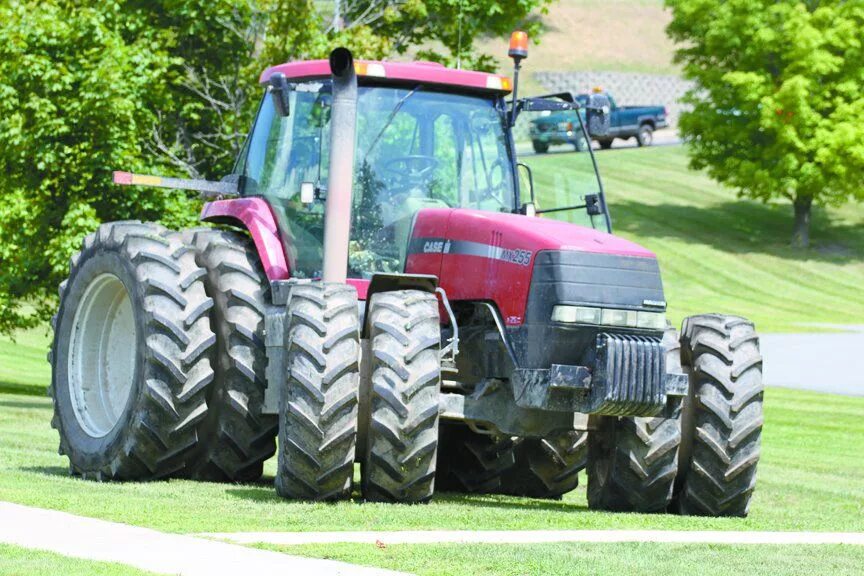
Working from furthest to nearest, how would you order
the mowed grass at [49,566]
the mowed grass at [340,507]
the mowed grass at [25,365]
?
the mowed grass at [25,365] → the mowed grass at [340,507] → the mowed grass at [49,566]

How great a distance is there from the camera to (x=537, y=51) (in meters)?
88.7

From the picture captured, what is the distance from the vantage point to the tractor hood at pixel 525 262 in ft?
30.5

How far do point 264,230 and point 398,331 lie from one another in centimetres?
201

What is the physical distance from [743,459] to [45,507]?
409 cm

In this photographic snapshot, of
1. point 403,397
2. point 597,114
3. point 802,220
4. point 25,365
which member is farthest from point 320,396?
point 802,220

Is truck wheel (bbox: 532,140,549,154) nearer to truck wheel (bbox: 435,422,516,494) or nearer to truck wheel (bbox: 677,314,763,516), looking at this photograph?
truck wheel (bbox: 435,422,516,494)

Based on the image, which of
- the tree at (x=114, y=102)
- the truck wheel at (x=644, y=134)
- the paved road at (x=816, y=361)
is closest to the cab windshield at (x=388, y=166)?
the tree at (x=114, y=102)

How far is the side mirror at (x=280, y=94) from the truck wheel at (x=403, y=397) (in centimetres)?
157

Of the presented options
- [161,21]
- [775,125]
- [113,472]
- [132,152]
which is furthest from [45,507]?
[775,125]

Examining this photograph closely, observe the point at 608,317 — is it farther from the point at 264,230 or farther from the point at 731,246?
the point at 731,246

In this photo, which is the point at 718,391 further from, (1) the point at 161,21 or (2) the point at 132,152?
(1) the point at 161,21

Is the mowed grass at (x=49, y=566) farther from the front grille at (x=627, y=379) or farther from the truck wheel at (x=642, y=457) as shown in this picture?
the truck wheel at (x=642, y=457)

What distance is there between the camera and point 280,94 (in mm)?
10070

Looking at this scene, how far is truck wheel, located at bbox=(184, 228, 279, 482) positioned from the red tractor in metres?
0.02
